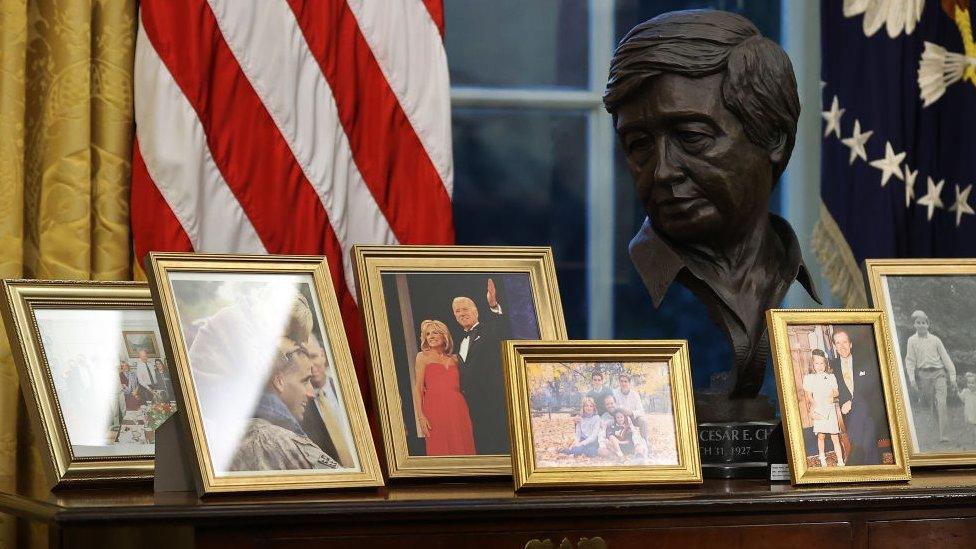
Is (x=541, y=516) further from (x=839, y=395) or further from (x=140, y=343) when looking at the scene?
(x=140, y=343)

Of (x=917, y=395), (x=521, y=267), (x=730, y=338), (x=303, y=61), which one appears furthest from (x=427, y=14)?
(x=917, y=395)

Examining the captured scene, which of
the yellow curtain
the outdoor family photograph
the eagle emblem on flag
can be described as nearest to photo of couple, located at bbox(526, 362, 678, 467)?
the outdoor family photograph

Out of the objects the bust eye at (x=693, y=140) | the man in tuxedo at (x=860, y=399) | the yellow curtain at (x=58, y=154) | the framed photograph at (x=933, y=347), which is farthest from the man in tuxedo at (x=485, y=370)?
the yellow curtain at (x=58, y=154)

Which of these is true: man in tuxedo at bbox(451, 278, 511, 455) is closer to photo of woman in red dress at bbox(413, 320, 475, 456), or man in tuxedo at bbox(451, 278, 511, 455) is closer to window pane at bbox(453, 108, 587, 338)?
photo of woman in red dress at bbox(413, 320, 475, 456)

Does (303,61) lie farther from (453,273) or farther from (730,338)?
(730,338)

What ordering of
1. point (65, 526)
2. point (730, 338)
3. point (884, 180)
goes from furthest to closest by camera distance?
1. point (884, 180)
2. point (730, 338)
3. point (65, 526)

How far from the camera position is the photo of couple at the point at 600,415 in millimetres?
1759

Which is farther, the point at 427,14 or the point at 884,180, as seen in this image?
the point at 884,180

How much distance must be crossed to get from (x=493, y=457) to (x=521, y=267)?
12.2 inches

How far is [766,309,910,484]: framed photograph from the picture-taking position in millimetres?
1824

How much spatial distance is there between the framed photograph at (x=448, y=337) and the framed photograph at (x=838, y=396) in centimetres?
34

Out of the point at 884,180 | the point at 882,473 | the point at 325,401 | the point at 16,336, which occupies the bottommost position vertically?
the point at 882,473

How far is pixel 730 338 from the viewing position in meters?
1.95

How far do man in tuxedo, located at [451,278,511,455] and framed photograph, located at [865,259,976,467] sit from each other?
581mm
